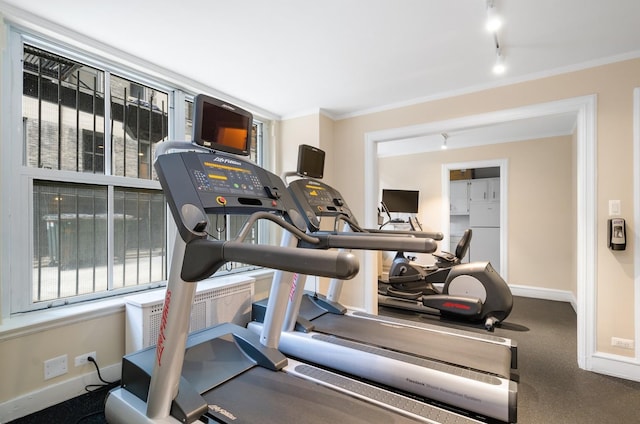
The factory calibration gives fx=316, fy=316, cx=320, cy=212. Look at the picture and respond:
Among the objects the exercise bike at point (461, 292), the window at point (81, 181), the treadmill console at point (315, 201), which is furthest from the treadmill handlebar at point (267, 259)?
the exercise bike at point (461, 292)

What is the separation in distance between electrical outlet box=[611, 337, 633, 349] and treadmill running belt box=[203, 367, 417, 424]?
7.22 feet

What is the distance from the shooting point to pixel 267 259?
3.09 ft

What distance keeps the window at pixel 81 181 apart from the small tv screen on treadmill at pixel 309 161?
2.79ft

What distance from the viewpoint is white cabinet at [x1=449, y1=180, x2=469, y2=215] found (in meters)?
6.09

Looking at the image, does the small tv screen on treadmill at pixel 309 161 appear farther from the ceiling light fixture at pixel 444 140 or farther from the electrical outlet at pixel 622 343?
the ceiling light fixture at pixel 444 140

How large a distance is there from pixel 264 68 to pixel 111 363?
8.64 ft

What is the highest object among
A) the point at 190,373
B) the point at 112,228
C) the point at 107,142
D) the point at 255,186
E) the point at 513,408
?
the point at 107,142

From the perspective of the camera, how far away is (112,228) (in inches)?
99.7

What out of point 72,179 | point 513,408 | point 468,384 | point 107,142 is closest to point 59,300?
point 72,179

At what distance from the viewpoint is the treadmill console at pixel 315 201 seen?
221cm

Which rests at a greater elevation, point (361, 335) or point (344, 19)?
point (344, 19)

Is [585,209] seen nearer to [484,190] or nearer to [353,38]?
[353,38]

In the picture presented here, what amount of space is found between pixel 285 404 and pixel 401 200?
4.23 meters

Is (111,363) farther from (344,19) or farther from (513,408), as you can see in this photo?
Answer: (344,19)
